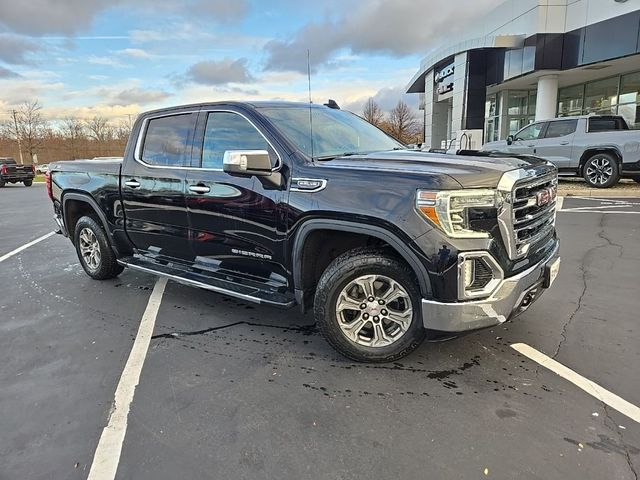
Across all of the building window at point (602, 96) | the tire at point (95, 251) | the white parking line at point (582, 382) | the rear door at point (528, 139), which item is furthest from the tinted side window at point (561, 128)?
the tire at point (95, 251)

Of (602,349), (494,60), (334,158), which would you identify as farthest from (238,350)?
(494,60)

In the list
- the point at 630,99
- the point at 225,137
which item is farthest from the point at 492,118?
the point at 225,137

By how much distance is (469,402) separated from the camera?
2947mm

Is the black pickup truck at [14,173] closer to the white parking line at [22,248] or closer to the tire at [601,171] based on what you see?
the white parking line at [22,248]

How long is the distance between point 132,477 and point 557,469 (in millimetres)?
2096

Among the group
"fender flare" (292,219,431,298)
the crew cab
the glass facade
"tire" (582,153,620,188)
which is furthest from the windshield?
the glass facade

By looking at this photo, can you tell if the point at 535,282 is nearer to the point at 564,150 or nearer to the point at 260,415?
the point at 260,415

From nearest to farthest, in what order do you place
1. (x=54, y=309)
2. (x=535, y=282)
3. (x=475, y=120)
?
(x=535, y=282) → (x=54, y=309) → (x=475, y=120)

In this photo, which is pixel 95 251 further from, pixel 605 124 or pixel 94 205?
pixel 605 124

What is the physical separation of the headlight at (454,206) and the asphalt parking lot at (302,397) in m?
1.05

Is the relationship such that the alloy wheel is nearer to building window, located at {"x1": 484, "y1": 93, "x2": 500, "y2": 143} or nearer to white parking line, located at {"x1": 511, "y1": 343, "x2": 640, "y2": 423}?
white parking line, located at {"x1": 511, "y1": 343, "x2": 640, "y2": 423}

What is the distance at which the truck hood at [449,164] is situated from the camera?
2.95 metres

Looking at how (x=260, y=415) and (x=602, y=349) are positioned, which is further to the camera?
(x=602, y=349)

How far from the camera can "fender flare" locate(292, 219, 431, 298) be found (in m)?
Result: 3.04
